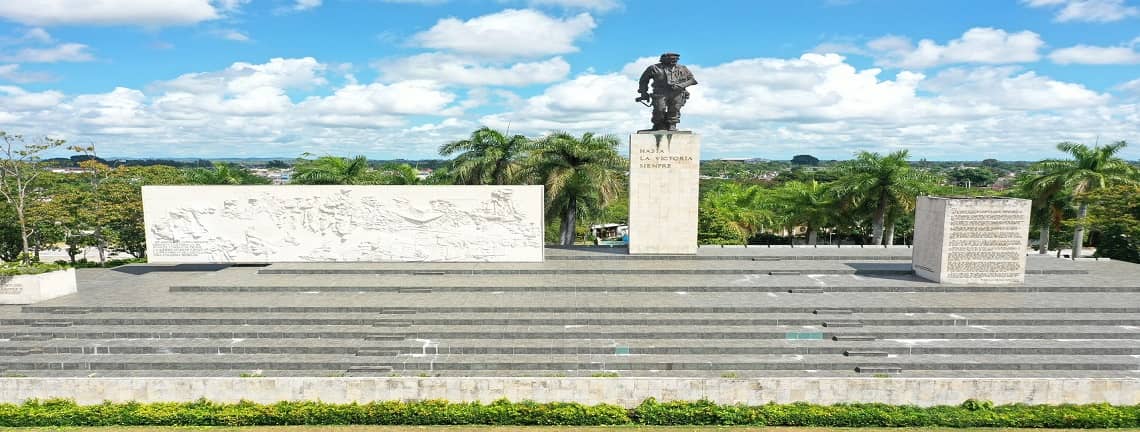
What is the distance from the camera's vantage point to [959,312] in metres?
12.2

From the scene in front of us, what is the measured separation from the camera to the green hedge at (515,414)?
9102 millimetres

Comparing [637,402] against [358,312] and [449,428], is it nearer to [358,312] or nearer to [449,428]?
[449,428]

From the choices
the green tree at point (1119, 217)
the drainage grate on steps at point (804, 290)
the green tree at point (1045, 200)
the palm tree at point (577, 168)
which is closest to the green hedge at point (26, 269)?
the palm tree at point (577, 168)

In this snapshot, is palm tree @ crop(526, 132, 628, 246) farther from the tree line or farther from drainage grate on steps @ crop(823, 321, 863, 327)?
drainage grate on steps @ crop(823, 321, 863, 327)

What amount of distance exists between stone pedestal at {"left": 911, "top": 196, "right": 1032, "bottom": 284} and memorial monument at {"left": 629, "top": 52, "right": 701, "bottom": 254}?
6104 millimetres

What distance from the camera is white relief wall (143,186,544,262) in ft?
51.8

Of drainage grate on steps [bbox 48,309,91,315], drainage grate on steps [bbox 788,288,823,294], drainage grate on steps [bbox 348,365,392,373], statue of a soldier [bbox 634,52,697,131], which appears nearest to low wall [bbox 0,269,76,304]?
drainage grate on steps [bbox 48,309,91,315]

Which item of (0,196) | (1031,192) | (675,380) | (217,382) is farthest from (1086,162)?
(0,196)

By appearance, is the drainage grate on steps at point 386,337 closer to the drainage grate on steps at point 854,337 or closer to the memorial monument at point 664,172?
the memorial monument at point 664,172

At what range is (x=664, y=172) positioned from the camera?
1666 centimetres

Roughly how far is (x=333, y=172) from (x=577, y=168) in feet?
32.4

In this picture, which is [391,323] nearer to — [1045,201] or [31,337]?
[31,337]

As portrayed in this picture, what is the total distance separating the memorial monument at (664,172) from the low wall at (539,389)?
25.3 feet

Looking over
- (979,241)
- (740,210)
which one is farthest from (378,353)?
(740,210)
